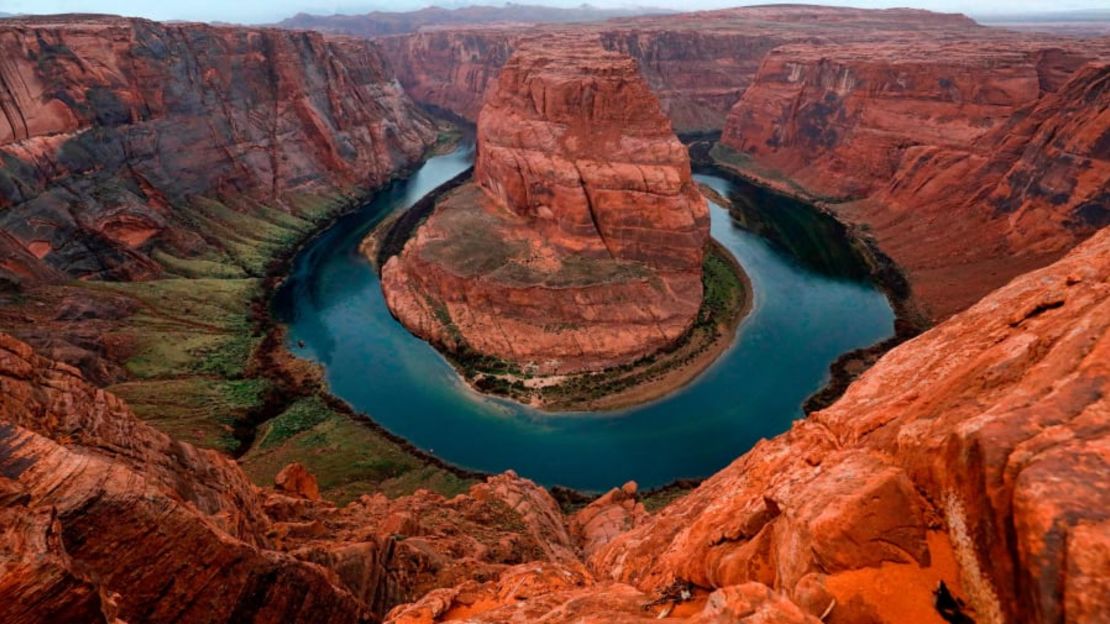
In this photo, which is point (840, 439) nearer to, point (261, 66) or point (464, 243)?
point (464, 243)

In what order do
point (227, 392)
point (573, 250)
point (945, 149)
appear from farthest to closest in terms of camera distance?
point (945, 149) → point (573, 250) → point (227, 392)

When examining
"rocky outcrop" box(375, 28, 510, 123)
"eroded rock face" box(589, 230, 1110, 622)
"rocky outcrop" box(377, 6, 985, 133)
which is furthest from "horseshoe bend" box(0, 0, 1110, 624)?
"rocky outcrop" box(375, 28, 510, 123)

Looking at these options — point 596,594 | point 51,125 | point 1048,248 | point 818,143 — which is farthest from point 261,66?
point 1048,248

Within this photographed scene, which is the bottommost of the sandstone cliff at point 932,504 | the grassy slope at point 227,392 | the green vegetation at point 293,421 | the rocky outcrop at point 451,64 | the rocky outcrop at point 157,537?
the green vegetation at point 293,421

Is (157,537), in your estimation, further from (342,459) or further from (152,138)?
(152,138)

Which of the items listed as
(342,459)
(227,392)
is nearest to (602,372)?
(342,459)

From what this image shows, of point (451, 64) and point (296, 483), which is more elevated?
point (451, 64)

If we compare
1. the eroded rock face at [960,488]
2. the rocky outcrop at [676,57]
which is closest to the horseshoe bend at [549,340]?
the eroded rock face at [960,488]

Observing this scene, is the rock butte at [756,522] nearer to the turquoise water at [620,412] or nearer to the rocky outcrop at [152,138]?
the turquoise water at [620,412]
